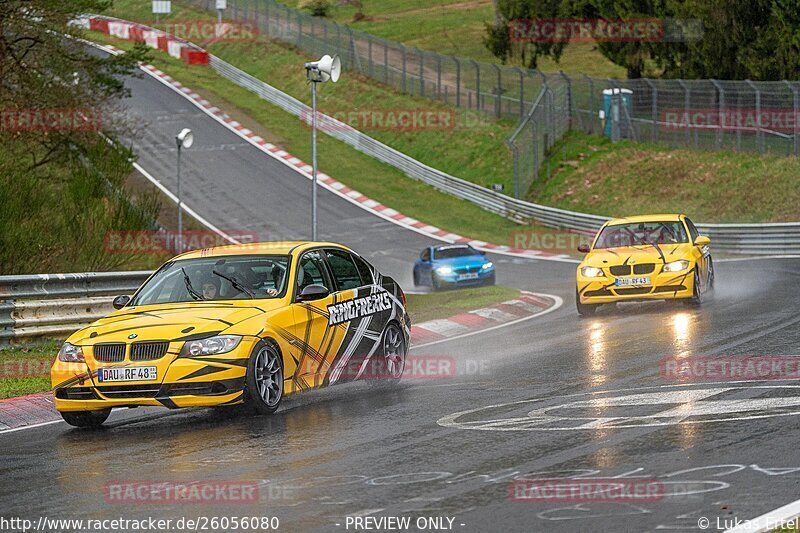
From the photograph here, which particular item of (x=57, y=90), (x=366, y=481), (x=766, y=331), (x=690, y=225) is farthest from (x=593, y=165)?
(x=366, y=481)

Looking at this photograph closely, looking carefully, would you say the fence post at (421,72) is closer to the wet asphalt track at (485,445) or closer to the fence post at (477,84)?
the fence post at (477,84)

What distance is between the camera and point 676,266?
1862cm

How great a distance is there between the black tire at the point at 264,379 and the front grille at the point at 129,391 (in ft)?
2.40

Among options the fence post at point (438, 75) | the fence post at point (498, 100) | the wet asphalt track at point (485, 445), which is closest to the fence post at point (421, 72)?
the fence post at point (438, 75)

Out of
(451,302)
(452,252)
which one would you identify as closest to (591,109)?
Answer: (452,252)

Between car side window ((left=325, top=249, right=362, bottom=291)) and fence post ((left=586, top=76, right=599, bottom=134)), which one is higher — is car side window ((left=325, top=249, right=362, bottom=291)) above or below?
above

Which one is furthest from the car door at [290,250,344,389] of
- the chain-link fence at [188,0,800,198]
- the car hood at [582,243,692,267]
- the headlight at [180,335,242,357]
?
the chain-link fence at [188,0,800,198]

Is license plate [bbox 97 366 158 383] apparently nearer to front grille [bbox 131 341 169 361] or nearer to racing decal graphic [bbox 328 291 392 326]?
front grille [bbox 131 341 169 361]

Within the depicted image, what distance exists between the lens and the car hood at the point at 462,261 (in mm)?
28719

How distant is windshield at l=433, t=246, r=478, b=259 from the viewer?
29.3 m

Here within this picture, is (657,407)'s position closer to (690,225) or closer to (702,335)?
(702,335)

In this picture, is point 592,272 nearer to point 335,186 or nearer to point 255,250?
point 255,250

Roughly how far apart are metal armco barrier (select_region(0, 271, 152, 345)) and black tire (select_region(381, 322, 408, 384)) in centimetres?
503

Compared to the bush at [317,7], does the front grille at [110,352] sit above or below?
below
